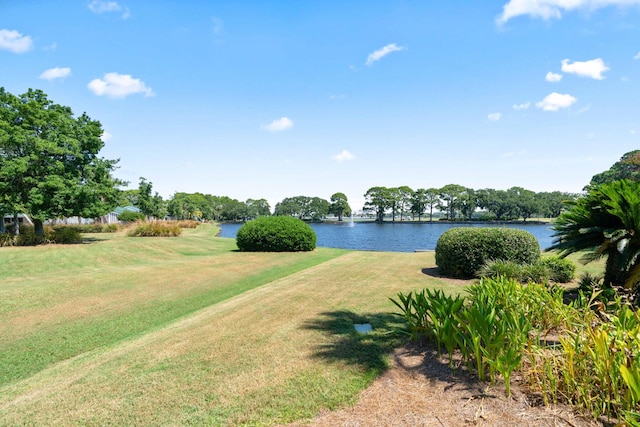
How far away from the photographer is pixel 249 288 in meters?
9.49

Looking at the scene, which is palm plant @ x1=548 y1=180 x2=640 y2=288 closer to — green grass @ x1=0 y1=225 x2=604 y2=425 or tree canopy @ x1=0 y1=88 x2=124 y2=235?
green grass @ x1=0 y1=225 x2=604 y2=425

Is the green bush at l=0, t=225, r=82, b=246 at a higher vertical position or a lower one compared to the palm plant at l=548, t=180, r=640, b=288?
lower

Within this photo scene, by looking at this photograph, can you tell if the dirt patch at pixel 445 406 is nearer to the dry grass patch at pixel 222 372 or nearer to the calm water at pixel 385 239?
the dry grass patch at pixel 222 372

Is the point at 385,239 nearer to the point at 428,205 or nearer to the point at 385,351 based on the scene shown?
the point at 385,351

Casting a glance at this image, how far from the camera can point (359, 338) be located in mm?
4992

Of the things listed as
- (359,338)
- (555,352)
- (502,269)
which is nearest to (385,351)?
(359,338)

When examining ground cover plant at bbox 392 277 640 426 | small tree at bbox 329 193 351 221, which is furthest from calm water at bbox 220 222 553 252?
small tree at bbox 329 193 351 221

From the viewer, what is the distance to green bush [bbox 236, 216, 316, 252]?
57.5ft

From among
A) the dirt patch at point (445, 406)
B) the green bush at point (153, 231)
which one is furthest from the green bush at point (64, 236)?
the dirt patch at point (445, 406)

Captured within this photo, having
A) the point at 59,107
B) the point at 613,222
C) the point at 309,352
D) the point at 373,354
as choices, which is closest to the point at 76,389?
the point at 309,352

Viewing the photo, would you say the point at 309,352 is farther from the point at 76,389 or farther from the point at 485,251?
the point at 485,251

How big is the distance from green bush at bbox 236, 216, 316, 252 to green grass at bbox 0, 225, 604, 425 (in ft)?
21.0

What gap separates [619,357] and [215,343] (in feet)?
15.2

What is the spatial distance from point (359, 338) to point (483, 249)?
5.90 metres
